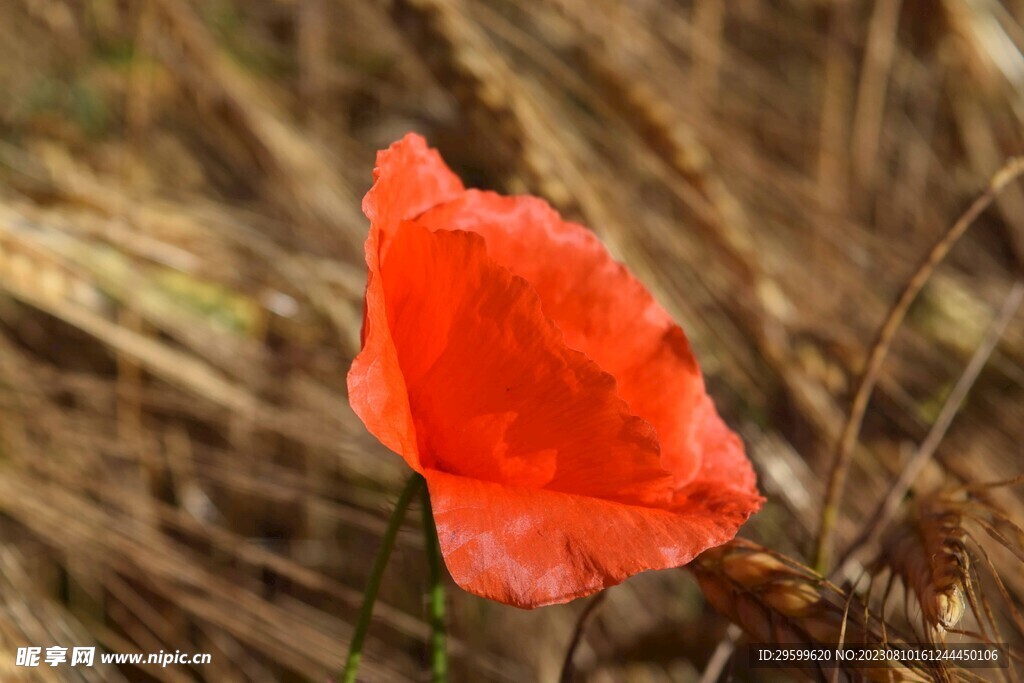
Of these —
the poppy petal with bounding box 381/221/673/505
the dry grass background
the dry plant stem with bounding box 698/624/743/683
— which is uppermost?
the dry grass background

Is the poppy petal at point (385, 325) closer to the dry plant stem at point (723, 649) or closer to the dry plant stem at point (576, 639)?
the dry plant stem at point (576, 639)

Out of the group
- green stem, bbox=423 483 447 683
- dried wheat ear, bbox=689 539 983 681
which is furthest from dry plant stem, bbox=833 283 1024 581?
green stem, bbox=423 483 447 683

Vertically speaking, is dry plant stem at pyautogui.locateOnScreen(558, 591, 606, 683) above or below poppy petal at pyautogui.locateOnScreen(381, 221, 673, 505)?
below

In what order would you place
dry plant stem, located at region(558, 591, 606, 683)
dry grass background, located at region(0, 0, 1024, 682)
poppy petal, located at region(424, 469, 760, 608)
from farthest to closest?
1. dry grass background, located at region(0, 0, 1024, 682)
2. dry plant stem, located at region(558, 591, 606, 683)
3. poppy petal, located at region(424, 469, 760, 608)

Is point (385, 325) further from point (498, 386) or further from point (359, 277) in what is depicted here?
point (359, 277)

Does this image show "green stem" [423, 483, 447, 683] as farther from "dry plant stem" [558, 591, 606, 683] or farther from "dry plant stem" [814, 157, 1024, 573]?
"dry plant stem" [814, 157, 1024, 573]

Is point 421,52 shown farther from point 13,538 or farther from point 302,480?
point 13,538

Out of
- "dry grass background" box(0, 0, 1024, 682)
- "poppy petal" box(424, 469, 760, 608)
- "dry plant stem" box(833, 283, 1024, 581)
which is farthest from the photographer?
"dry grass background" box(0, 0, 1024, 682)
